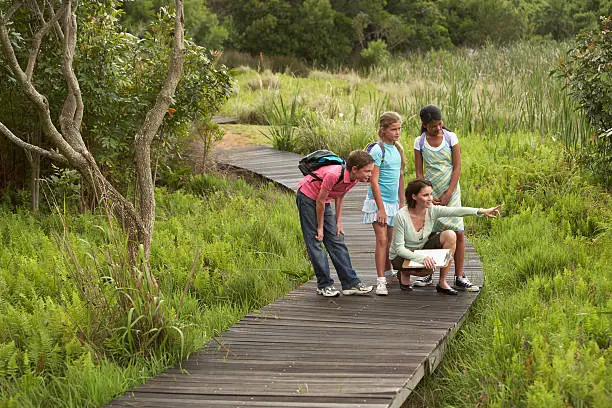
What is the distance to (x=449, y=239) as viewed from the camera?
18.7ft

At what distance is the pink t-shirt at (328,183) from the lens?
18.0ft

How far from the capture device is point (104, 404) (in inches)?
160

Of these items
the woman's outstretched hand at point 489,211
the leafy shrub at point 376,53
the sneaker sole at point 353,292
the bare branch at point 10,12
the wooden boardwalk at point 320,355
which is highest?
the leafy shrub at point 376,53

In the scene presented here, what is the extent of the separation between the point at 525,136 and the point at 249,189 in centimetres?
420

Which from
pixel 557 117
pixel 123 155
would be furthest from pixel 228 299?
pixel 557 117

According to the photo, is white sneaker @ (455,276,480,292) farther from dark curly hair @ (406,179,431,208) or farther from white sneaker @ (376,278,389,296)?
dark curly hair @ (406,179,431,208)

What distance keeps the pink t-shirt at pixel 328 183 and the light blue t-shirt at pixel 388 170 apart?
34 centimetres

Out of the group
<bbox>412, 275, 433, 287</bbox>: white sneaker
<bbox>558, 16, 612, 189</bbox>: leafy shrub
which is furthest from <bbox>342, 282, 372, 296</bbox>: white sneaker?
<bbox>558, 16, 612, 189</bbox>: leafy shrub

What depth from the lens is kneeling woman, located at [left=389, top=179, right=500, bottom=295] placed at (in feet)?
18.5

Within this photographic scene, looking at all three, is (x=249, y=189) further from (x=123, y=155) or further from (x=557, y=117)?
(x=557, y=117)

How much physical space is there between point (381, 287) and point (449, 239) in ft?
2.10

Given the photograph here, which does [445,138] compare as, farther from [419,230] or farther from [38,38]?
[38,38]

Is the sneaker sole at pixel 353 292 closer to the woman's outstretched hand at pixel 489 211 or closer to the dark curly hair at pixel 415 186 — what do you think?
the dark curly hair at pixel 415 186

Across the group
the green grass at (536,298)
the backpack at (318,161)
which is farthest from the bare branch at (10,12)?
the green grass at (536,298)
